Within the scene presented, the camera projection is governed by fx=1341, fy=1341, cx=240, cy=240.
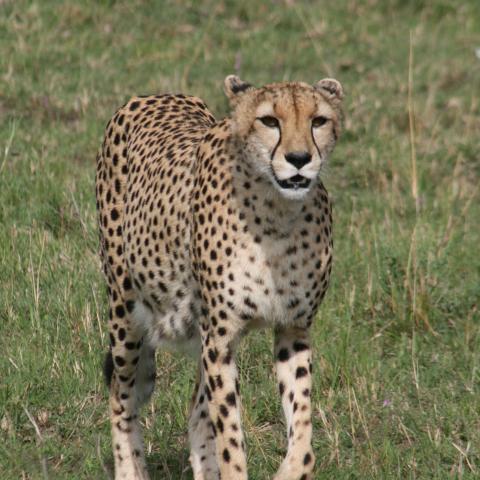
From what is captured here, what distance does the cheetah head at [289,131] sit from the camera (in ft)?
11.9

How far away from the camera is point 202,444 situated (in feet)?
15.1

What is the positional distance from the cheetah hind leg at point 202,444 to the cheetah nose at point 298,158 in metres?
1.19

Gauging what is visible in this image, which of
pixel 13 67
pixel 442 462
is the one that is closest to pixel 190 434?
pixel 442 462

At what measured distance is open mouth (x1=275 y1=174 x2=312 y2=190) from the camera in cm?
363

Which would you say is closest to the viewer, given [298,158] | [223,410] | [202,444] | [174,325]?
[298,158]

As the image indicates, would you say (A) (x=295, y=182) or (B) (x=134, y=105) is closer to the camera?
(A) (x=295, y=182)

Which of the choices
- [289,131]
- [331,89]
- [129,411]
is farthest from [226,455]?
[331,89]

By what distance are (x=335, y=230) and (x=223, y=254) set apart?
267 centimetres

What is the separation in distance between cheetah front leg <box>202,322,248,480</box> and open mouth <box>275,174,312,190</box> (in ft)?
1.75

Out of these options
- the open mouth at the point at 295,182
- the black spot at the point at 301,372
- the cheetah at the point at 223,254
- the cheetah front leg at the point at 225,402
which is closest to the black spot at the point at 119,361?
the cheetah at the point at 223,254

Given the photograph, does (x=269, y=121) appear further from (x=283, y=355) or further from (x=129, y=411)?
(x=129, y=411)

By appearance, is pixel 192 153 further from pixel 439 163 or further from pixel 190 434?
pixel 439 163

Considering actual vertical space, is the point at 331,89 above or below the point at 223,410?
above

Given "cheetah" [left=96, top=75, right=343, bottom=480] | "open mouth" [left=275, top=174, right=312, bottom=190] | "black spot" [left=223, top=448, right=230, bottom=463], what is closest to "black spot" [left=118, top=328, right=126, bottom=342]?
"cheetah" [left=96, top=75, right=343, bottom=480]
